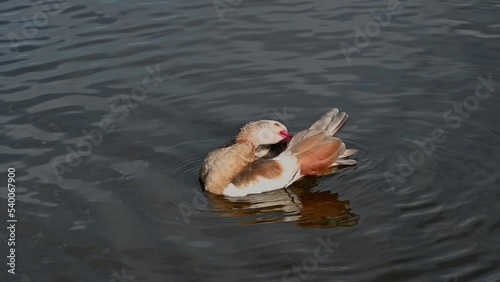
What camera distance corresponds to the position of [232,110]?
37.0 feet

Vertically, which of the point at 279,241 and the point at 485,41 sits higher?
the point at 485,41

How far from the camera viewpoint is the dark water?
8.10 metres

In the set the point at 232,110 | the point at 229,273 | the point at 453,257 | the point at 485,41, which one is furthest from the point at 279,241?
the point at 485,41

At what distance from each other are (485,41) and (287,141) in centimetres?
422

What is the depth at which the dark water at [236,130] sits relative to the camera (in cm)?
810

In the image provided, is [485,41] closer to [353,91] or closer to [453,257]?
[353,91]

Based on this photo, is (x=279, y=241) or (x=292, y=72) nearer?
(x=279, y=241)

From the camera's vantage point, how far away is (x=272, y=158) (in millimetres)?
9742
